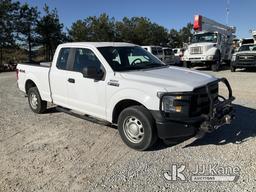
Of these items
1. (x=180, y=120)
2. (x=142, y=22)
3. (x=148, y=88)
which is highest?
(x=142, y=22)

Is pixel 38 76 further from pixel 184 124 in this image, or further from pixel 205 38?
pixel 205 38

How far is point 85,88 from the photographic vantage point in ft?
18.2

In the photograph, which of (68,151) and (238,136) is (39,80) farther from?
(238,136)

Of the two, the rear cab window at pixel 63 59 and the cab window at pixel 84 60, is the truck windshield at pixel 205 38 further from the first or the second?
the cab window at pixel 84 60

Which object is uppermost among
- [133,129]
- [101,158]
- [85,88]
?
[85,88]

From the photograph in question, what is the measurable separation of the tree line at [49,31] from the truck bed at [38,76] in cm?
2192

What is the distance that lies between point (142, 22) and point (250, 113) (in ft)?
129

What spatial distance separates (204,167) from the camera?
4.12 meters

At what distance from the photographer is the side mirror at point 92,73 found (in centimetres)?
505

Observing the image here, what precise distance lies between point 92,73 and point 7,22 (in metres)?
25.9

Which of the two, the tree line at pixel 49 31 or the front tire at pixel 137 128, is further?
the tree line at pixel 49 31

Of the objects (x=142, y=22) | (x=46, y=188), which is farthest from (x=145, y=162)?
(x=142, y=22)

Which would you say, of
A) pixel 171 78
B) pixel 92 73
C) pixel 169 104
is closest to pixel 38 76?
pixel 92 73

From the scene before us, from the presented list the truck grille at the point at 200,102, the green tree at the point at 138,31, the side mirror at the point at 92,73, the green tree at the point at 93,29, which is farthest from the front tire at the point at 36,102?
the green tree at the point at 138,31
